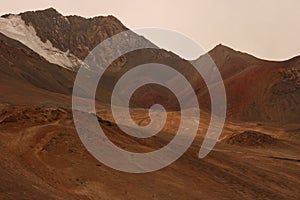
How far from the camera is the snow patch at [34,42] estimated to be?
364 ft

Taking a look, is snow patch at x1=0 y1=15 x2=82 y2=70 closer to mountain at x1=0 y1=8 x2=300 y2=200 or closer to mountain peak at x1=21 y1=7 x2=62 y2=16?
mountain at x1=0 y1=8 x2=300 y2=200

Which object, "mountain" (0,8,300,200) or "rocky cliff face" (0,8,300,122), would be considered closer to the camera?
"mountain" (0,8,300,200)

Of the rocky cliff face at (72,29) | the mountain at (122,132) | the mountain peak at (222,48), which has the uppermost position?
the mountain peak at (222,48)

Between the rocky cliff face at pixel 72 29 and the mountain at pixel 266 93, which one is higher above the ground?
the rocky cliff face at pixel 72 29

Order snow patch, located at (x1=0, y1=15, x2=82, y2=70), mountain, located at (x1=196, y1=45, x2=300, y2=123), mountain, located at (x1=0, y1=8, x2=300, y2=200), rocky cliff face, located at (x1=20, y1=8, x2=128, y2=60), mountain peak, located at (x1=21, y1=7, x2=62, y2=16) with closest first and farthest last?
1. mountain, located at (x1=0, y1=8, x2=300, y2=200)
2. mountain, located at (x1=196, y1=45, x2=300, y2=123)
3. snow patch, located at (x1=0, y1=15, x2=82, y2=70)
4. rocky cliff face, located at (x1=20, y1=8, x2=128, y2=60)
5. mountain peak, located at (x1=21, y1=7, x2=62, y2=16)

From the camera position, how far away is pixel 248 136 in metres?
49.4

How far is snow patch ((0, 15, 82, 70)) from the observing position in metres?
111

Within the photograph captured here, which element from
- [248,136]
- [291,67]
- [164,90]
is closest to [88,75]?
[164,90]

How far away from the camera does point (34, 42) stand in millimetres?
114750

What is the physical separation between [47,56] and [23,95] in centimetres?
5813

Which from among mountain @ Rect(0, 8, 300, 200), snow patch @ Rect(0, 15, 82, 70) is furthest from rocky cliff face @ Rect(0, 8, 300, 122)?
mountain @ Rect(0, 8, 300, 200)

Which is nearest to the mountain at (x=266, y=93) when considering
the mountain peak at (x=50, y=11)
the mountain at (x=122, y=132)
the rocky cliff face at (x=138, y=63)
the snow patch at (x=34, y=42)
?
the rocky cliff face at (x=138, y=63)

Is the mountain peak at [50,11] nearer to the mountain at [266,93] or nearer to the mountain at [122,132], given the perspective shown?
the mountain at [122,132]

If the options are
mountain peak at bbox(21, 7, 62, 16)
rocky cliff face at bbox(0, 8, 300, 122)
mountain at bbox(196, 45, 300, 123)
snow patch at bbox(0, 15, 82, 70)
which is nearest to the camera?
mountain at bbox(196, 45, 300, 123)
